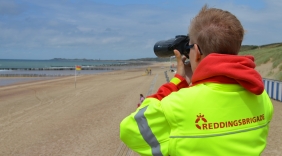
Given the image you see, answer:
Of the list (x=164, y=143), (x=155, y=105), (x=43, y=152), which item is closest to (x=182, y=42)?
(x=155, y=105)

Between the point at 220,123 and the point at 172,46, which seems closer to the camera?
the point at 220,123

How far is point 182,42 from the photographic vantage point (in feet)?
6.10

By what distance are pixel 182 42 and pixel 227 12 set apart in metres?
0.33

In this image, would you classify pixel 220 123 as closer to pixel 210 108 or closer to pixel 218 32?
pixel 210 108

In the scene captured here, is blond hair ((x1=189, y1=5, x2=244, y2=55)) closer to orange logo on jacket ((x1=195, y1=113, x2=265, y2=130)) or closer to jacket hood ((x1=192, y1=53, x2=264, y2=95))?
jacket hood ((x1=192, y1=53, x2=264, y2=95))

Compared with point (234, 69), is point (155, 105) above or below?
below

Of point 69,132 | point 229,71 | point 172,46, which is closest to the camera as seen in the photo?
point 229,71

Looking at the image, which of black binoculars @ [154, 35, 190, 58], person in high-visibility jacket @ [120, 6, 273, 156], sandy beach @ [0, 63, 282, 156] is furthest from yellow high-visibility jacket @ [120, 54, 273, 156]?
sandy beach @ [0, 63, 282, 156]

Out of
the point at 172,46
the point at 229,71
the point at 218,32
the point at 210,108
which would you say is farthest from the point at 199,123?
the point at 172,46

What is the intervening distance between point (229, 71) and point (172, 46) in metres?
0.50

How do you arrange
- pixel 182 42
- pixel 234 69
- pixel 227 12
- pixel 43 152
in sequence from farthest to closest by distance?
pixel 43 152
pixel 182 42
pixel 227 12
pixel 234 69

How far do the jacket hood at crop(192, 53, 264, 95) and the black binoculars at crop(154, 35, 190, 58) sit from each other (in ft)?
0.70

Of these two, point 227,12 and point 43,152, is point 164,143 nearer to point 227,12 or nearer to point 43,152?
point 227,12

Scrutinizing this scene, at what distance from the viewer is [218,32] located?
60.7 inches
